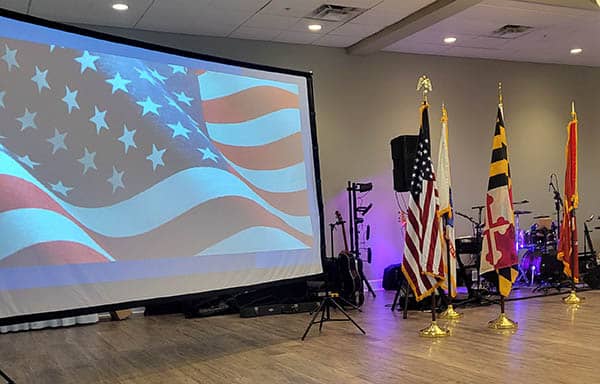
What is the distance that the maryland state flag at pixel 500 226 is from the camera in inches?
235

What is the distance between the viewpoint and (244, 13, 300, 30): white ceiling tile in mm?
7535

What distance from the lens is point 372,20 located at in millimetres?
7789

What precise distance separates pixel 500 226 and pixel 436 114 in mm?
3977

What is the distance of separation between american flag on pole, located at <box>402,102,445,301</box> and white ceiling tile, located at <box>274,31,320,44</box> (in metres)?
3.11

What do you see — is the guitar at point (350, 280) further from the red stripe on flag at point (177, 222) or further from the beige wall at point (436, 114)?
the red stripe on flag at point (177, 222)

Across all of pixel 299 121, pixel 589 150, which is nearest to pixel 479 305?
pixel 299 121

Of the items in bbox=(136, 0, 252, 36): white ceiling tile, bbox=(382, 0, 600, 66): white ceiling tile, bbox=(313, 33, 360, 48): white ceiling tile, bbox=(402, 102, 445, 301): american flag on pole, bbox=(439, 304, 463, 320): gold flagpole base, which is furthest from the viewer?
bbox=(313, 33, 360, 48): white ceiling tile

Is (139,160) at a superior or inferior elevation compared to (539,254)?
superior

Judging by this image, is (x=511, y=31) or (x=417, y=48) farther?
(x=417, y=48)

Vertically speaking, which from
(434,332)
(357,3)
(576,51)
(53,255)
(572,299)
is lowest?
(572,299)

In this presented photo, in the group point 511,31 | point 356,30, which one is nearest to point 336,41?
point 356,30

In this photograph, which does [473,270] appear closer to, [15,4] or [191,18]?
[191,18]

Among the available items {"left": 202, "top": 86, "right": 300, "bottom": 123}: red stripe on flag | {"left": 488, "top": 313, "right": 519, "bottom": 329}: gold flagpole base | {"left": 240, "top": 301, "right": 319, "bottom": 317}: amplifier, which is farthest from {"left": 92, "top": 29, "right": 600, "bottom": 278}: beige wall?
{"left": 488, "top": 313, "right": 519, "bottom": 329}: gold flagpole base

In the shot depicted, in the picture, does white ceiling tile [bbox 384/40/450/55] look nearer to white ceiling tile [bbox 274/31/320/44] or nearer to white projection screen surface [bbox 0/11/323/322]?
white ceiling tile [bbox 274/31/320/44]
